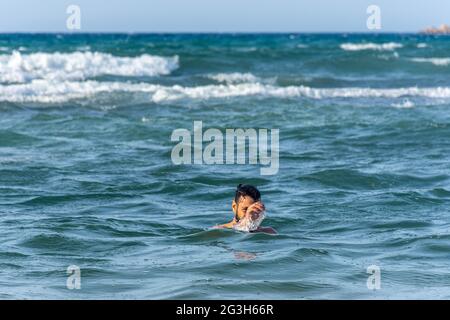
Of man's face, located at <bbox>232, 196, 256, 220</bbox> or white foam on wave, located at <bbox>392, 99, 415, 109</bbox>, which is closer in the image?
man's face, located at <bbox>232, 196, 256, 220</bbox>

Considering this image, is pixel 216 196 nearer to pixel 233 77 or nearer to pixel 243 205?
pixel 243 205

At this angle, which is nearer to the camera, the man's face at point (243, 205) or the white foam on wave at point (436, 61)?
the man's face at point (243, 205)

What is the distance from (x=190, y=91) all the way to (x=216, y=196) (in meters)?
13.1

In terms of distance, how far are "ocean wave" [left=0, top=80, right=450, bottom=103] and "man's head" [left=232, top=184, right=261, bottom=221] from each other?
1343 centimetres

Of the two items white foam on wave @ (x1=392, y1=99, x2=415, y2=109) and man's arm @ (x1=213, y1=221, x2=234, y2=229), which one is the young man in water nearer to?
man's arm @ (x1=213, y1=221, x2=234, y2=229)

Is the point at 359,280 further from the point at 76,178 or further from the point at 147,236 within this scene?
the point at 76,178

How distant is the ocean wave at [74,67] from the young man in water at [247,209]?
18408 mm

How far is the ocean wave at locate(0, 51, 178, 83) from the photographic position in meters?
27.8

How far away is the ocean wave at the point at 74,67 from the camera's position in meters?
27.8

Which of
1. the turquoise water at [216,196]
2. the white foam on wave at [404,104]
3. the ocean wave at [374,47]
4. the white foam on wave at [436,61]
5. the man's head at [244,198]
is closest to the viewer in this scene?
the turquoise water at [216,196]

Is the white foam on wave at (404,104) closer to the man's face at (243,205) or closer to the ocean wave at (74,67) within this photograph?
the ocean wave at (74,67)

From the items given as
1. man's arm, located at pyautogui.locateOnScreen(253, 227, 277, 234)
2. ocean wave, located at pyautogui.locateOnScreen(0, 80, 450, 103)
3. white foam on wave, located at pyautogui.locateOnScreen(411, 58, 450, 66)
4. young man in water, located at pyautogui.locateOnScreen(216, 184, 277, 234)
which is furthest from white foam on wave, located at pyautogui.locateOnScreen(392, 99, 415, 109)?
white foam on wave, located at pyautogui.locateOnScreen(411, 58, 450, 66)

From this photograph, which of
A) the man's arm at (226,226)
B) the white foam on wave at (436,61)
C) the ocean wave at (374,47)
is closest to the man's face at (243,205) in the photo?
the man's arm at (226,226)

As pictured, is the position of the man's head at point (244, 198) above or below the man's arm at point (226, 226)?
above
